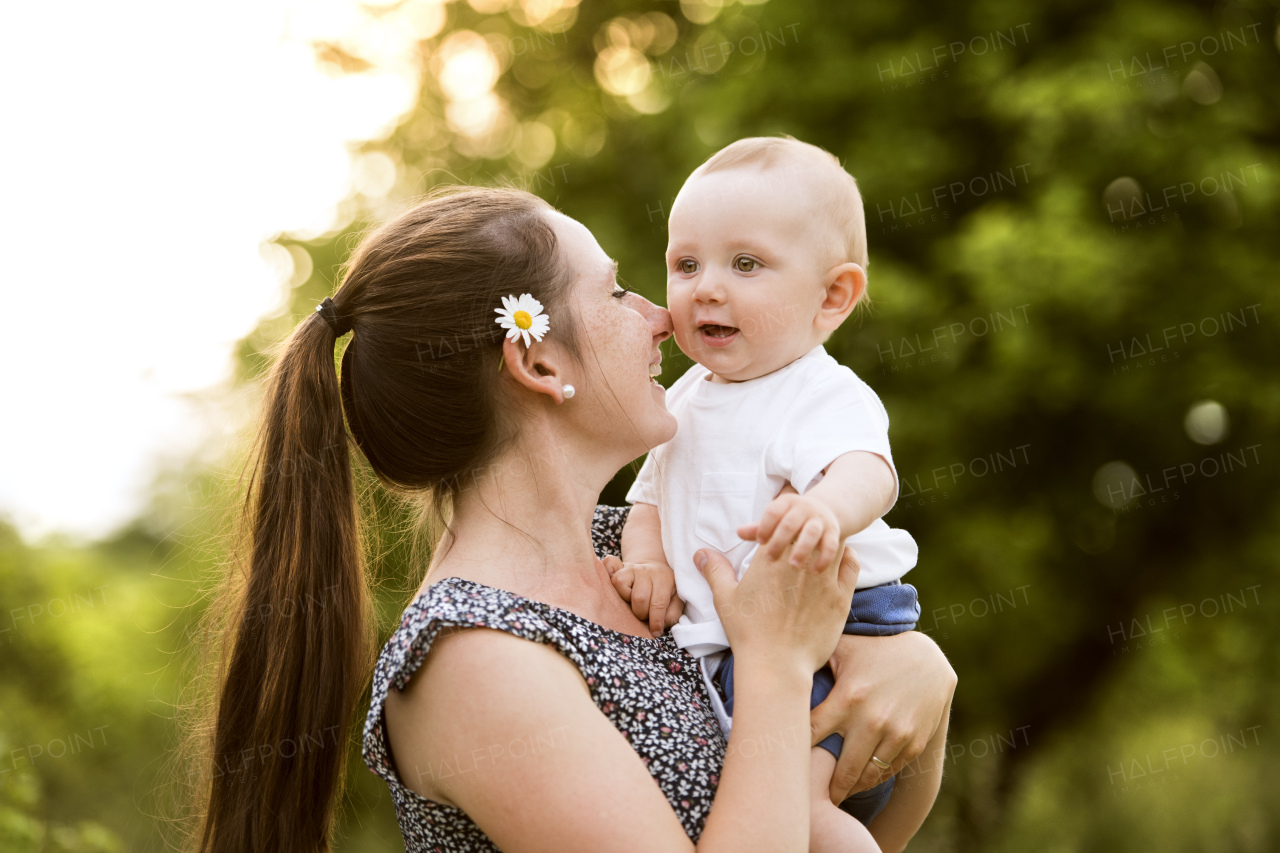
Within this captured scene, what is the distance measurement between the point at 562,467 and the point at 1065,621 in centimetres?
556

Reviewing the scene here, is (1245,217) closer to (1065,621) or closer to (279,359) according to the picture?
(1065,621)

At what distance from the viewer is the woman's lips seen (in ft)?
6.57

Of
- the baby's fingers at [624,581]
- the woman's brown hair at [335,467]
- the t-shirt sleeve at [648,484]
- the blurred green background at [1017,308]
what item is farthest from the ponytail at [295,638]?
the blurred green background at [1017,308]

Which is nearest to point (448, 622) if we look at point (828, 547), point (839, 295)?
point (828, 547)

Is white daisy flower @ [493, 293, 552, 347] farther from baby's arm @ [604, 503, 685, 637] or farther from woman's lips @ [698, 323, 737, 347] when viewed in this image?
baby's arm @ [604, 503, 685, 637]

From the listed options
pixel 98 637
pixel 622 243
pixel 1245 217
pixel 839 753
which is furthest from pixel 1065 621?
pixel 98 637

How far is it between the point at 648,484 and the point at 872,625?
557mm

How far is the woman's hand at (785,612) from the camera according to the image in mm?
1684

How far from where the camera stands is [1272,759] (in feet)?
23.5

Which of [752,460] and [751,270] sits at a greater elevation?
[751,270]

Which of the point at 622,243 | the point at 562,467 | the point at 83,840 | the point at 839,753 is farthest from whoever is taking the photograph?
the point at 622,243

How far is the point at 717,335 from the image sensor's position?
2.02 meters

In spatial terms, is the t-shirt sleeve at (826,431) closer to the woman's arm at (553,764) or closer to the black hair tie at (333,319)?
the woman's arm at (553,764)

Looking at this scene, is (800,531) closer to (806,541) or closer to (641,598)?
(806,541)
